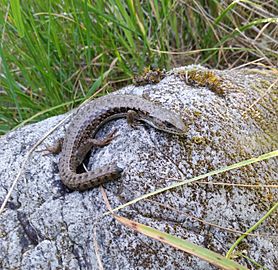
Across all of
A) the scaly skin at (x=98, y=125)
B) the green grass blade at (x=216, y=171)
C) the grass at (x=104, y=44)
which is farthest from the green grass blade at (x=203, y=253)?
the grass at (x=104, y=44)

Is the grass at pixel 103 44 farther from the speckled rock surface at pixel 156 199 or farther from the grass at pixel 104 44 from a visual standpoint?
the speckled rock surface at pixel 156 199

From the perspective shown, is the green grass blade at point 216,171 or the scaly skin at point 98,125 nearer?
the green grass blade at point 216,171

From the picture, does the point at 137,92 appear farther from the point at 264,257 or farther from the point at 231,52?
the point at 231,52

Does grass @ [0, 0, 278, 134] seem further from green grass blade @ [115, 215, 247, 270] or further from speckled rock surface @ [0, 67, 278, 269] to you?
green grass blade @ [115, 215, 247, 270]

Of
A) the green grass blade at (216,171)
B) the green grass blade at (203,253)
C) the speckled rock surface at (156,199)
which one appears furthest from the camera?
the speckled rock surface at (156,199)

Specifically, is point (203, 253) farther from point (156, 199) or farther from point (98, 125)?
point (98, 125)

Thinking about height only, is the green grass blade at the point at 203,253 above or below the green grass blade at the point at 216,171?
below

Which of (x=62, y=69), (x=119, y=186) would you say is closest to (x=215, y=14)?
(x=62, y=69)
